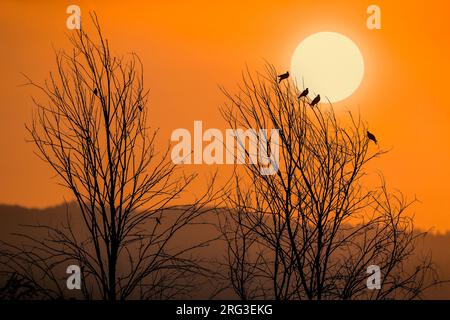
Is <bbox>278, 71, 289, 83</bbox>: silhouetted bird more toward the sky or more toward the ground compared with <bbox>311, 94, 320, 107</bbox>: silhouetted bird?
more toward the sky

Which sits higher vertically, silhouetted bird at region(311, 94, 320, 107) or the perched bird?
the perched bird

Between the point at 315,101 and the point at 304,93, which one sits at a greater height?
the point at 304,93

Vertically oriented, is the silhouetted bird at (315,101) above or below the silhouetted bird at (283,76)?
below

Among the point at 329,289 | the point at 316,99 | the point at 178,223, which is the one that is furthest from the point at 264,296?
the point at 316,99

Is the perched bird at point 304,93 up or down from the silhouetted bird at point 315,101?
up

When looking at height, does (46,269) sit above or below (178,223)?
below

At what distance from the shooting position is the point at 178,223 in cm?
743
